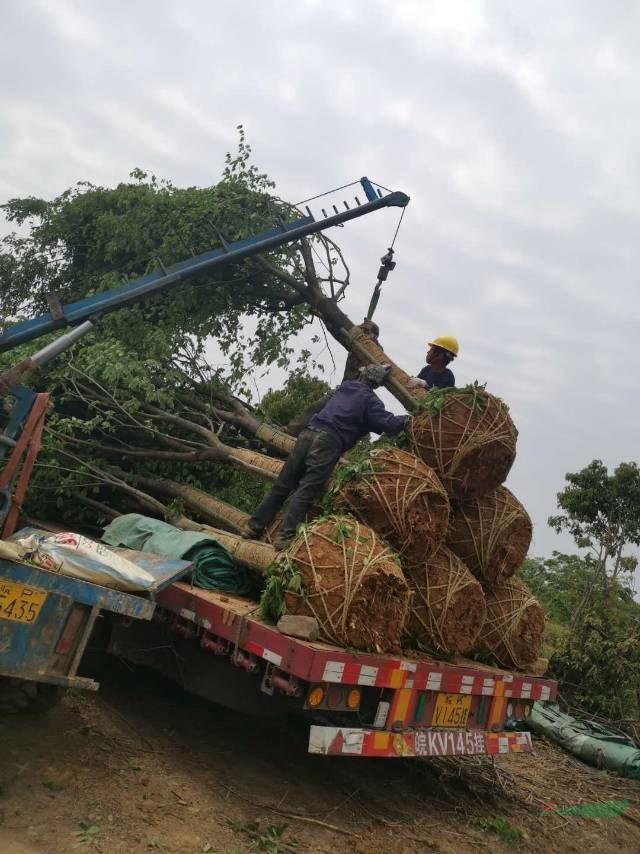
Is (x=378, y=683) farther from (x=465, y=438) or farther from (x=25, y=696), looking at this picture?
(x=25, y=696)

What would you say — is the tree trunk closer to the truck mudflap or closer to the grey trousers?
the grey trousers

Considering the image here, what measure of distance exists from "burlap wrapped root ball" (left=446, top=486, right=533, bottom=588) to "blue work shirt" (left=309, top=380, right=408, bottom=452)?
2.68 feet

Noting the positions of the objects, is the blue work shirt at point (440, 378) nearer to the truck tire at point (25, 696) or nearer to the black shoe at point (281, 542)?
the black shoe at point (281, 542)

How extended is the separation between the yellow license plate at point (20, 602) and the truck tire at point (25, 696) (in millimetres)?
616

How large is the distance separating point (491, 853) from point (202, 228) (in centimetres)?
664

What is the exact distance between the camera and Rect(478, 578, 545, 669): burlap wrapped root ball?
5645mm

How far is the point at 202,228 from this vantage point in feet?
27.6

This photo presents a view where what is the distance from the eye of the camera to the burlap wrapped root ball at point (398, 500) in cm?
488

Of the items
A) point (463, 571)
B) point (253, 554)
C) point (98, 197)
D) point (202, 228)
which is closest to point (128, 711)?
point (253, 554)

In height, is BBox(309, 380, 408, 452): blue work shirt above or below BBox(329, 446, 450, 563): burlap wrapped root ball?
above

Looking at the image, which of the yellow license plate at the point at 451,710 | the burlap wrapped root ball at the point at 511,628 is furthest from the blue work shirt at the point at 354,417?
the yellow license plate at the point at 451,710

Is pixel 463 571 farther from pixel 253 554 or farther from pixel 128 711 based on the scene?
pixel 128 711

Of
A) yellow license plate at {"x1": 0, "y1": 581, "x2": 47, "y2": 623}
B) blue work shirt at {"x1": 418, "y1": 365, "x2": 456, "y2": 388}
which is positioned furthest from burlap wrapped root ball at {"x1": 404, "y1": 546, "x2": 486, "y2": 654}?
yellow license plate at {"x1": 0, "y1": 581, "x2": 47, "y2": 623}

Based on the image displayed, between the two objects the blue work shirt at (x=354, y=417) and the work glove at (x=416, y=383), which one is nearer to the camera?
the blue work shirt at (x=354, y=417)
